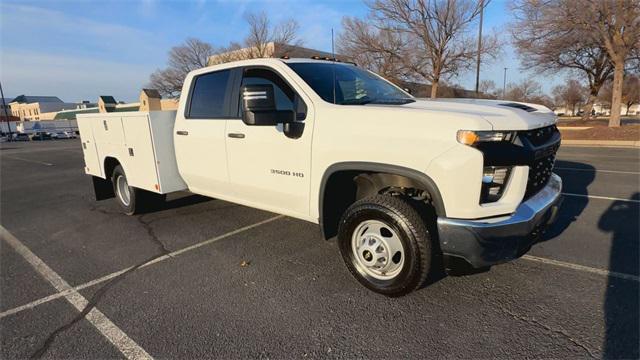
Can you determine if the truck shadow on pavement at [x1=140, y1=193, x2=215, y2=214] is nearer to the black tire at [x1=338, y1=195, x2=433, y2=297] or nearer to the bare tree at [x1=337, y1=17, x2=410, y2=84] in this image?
the black tire at [x1=338, y1=195, x2=433, y2=297]

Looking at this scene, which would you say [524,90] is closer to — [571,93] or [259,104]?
[571,93]

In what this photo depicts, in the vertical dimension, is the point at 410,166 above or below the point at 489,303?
above

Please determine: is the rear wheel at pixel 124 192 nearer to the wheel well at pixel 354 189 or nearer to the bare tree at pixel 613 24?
the wheel well at pixel 354 189

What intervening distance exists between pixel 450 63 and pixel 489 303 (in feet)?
87.0

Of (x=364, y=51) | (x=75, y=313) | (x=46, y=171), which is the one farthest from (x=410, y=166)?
(x=364, y=51)

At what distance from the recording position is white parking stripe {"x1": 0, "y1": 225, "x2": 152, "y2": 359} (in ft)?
8.13

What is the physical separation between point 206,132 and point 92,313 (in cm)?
212

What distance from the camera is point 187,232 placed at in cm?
481

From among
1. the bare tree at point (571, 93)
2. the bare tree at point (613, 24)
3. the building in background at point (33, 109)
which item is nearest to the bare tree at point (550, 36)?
the bare tree at point (613, 24)

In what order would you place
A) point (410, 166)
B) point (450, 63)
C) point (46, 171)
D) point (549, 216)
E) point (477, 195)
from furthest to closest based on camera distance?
point (450, 63), point (46, 171), point (549, 216), point (410, 166), point (477, 195)

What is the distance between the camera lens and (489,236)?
2.43 m

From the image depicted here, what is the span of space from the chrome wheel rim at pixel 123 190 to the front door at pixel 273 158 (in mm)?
2725

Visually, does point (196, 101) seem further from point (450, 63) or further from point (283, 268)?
point (450, 63)

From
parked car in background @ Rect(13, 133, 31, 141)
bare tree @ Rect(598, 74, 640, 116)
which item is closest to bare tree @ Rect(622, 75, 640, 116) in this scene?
bare tree @ Rect(598, 74, 640, 116)
